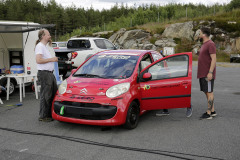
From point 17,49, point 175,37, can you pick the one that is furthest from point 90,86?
point 175,37

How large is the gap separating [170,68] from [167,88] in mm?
431

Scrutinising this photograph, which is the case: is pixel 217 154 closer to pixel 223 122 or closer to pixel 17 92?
pixel 223 122

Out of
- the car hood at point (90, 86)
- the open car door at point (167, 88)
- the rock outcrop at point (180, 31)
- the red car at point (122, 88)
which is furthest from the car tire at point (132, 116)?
the rock outcrop at point (180, 31)

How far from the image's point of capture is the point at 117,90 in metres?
5.10

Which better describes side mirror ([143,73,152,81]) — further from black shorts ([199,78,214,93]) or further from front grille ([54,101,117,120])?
black shorts ([199,78,214,93])

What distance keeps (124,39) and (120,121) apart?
109ft

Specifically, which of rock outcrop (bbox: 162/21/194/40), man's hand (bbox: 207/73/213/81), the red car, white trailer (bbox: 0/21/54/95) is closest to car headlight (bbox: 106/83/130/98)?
the red car

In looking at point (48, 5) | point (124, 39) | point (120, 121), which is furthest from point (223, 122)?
point (48, 5)

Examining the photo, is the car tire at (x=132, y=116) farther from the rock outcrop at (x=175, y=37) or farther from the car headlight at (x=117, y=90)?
the rock outcrop at (x=175, y=37)

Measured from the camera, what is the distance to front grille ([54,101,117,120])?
4832 millimetres

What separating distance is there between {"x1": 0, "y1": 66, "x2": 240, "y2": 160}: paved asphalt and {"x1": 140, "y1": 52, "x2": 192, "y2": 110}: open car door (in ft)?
1.43

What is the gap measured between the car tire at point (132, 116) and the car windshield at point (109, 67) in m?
0.62

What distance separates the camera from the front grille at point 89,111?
190 inches

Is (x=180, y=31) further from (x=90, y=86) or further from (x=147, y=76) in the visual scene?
(x=90, y=86)
